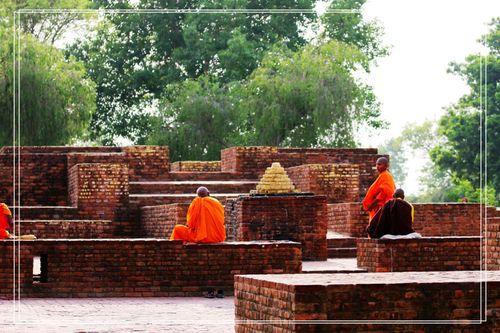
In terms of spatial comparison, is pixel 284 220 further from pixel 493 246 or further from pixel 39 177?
pixel 493 246

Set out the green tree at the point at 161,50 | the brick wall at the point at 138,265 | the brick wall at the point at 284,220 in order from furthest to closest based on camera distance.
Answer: the green tree at the point at 161,50, the brick wall at the point at 284,220, the brick wall at the point at 138,265

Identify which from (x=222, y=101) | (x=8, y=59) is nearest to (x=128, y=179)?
(x=8, y=59)

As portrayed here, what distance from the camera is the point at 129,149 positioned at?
25.4 metres

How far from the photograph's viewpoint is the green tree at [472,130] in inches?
1227

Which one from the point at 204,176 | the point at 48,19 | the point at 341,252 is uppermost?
the point at 48,19

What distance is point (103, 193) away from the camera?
22.9 m

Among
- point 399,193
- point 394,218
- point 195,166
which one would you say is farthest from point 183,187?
point 394,218

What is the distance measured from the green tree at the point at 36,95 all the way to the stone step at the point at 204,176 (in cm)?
598

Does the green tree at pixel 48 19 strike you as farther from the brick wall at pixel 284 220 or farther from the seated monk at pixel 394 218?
the seated monk at pixel 394 218

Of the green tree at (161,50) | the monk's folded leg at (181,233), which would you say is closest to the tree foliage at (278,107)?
the green tree at (161,50)

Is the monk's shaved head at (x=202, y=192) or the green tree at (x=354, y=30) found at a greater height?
the green tree at (x=354, y=30)

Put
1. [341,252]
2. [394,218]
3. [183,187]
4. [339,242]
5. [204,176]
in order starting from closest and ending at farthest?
[394,218] → [341,252] → [339,242] → [183,187] → [204,176]

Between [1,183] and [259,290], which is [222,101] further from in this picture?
[259,290]

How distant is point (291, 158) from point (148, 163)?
294 centimetres
